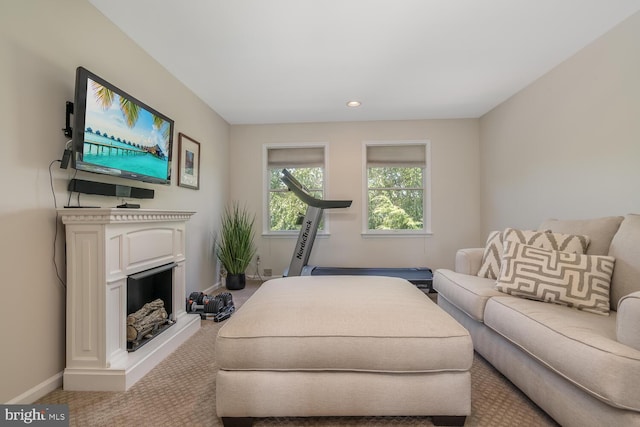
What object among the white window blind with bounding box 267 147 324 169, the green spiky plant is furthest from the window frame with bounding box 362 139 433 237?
the green spiky plant

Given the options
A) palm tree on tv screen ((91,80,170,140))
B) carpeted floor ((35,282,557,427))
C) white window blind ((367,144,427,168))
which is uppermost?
white window blind ((367,144,427,168))

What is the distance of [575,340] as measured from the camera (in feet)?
3.66

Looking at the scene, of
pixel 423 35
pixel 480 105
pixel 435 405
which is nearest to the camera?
pixel 435 405

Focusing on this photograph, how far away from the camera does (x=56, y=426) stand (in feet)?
4.00

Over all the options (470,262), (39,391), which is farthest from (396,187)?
(39,391)

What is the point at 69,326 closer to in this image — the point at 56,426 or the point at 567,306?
the point at 56,426

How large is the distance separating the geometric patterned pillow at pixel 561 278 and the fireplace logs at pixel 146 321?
232cm

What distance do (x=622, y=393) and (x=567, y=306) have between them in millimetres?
672

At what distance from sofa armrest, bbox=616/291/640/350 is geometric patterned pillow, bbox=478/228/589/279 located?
759 millimetres

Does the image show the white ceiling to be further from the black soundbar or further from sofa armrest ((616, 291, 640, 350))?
sofa armrest ((616, 291, 640, 350))

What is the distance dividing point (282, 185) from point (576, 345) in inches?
146

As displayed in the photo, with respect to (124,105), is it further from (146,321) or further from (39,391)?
(39,391)

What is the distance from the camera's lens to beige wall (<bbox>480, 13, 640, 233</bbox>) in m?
2.00

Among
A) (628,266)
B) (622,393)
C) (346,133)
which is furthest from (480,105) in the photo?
(622,393)
